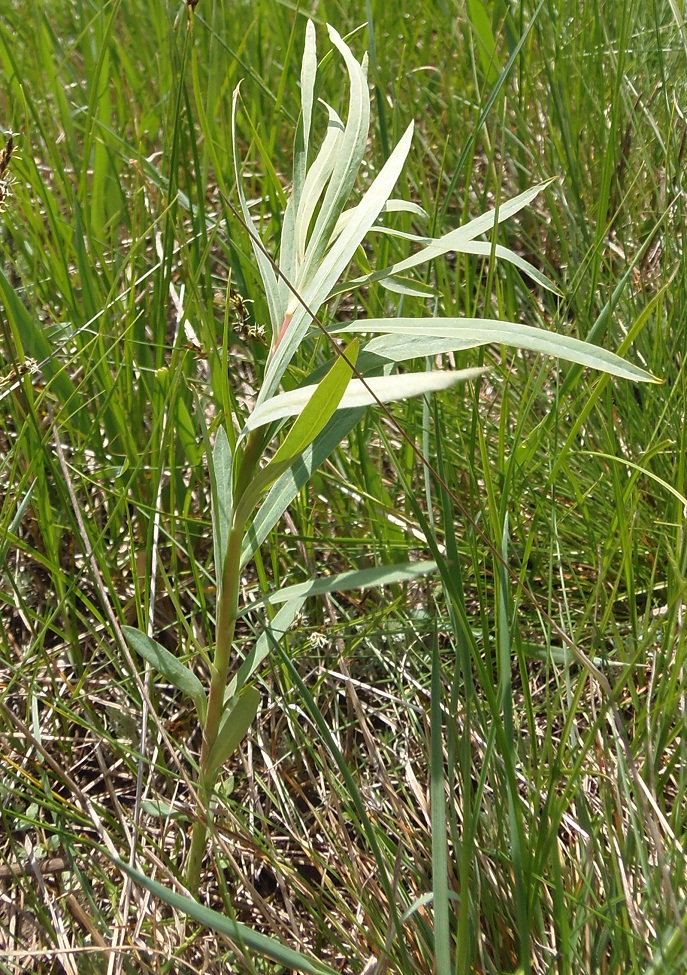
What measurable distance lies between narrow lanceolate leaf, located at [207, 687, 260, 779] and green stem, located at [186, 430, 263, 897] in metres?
0.01

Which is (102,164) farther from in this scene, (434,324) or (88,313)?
(434,324)

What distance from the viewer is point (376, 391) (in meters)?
0.63

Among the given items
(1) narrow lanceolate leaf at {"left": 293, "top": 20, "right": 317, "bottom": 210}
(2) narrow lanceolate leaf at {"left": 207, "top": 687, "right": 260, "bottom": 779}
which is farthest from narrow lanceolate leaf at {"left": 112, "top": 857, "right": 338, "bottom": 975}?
(1) narrow lanceolate leaf at {"left": 293, "top": 20, "right": 317, "bottom": 210}

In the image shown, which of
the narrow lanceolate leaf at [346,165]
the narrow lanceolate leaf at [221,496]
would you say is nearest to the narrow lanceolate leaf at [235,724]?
the narrow lanceolate leaf at [221,496]

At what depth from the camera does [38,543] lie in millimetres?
1296

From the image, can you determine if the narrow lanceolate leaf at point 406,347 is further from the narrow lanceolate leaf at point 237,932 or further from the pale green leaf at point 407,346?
the narrow lanceolate leaf at point 237,932

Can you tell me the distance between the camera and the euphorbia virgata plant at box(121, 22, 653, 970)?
706 mm

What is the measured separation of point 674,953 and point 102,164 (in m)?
1.53

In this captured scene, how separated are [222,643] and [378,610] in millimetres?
294

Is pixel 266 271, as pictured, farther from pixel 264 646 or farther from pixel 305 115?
pixel 264 646

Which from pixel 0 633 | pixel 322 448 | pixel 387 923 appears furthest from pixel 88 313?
pixel 387 923

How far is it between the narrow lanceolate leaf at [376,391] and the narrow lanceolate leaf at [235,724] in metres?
0.26

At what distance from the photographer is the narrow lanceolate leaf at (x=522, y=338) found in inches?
24.8

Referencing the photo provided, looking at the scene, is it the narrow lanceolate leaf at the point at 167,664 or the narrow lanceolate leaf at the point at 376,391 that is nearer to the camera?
the narrow lanceolate leaf at the point at 376,391
